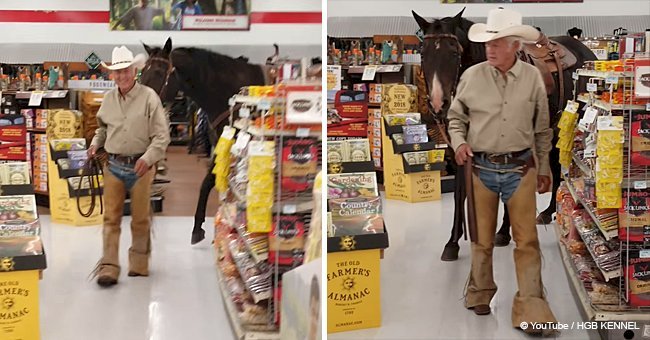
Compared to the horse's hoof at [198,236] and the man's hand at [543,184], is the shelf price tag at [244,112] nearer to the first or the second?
the horse's hoof at [198,236]

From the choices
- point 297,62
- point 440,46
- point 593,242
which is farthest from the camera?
point 593,242

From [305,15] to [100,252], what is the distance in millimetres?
1175

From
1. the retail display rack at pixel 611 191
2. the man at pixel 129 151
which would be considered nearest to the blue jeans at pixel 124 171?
the man at pixel 129 151

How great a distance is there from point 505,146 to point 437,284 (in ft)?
2.59

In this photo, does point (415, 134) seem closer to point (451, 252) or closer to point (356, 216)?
point (356, 216)

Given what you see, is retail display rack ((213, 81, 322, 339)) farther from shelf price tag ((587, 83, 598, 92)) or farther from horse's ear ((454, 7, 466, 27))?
shelf price tag ((587, 83, 598, 92))

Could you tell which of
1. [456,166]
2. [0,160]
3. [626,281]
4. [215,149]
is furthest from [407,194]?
[0,160]

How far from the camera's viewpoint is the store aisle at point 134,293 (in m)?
2.92

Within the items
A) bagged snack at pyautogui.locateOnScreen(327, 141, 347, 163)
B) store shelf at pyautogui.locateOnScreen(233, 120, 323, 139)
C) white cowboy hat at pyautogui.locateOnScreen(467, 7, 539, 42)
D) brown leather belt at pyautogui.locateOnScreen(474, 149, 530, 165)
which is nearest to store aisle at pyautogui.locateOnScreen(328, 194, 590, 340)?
brown leather belt at pyautogui.locateOnScreen(474, 149, 530, 165)

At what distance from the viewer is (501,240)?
375 cm

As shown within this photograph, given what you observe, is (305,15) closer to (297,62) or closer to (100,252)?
(297,62)

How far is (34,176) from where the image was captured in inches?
114

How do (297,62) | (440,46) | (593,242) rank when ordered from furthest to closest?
(593,242), (440,46), (297,62)

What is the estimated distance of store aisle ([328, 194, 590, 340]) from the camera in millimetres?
3781
